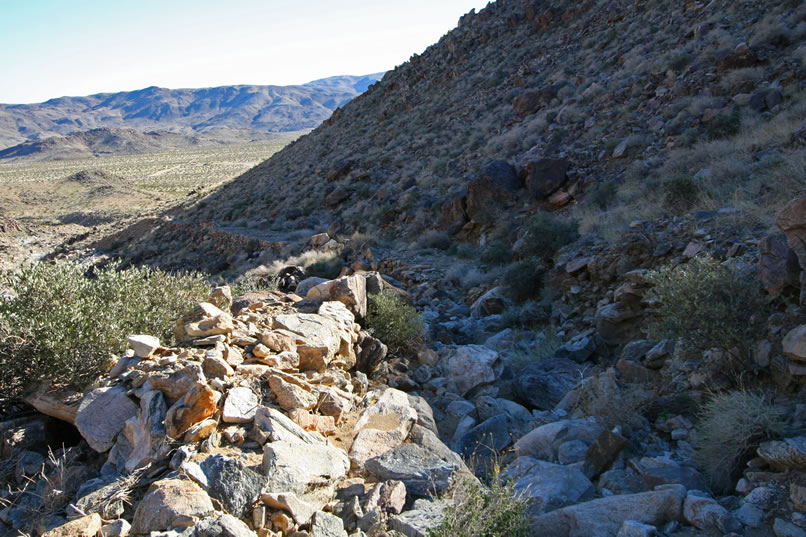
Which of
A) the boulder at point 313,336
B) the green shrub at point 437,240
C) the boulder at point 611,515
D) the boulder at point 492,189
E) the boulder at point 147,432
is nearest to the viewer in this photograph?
the boulder at point 611,515

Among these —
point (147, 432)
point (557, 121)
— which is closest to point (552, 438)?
point (147, 432)

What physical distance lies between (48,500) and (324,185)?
21.7 metres

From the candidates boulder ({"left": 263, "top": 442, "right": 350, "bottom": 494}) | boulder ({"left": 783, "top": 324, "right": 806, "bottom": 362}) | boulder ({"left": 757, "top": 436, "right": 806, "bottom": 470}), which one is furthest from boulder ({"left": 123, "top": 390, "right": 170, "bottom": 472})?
boulder ({"left": 783, "top": 324, "right": 806, "bottom": 362})

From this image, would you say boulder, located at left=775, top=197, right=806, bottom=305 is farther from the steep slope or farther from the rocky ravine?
the steep slope

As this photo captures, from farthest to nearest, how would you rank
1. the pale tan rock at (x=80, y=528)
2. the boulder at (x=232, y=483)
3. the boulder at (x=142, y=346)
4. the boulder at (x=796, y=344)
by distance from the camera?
the boulder at (x=142, y=346) < the boulder at (x=796, y=344) < the boulder at (x=232, y=483) < the pale tan rock at (x=80, y=528)

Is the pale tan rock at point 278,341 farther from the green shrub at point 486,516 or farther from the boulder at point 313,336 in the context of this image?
the green shrub at point 486,516

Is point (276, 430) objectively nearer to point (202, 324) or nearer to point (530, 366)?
point (202, 324)

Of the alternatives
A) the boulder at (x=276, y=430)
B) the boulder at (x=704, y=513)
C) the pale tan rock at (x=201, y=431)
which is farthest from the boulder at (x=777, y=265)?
the pale tan rock at (x=201, y=431)

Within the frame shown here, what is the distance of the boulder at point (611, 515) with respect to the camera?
12.1 feet

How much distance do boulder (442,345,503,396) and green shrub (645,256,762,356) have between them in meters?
2.38

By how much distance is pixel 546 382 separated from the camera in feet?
21.8

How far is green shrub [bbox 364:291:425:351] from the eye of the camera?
26.1 ft

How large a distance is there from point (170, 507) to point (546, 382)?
467 centimetres

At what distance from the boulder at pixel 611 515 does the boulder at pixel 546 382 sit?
8.19 feet
